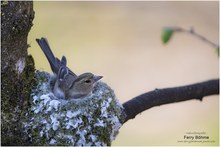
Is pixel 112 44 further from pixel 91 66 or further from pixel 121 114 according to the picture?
pixel 121 114

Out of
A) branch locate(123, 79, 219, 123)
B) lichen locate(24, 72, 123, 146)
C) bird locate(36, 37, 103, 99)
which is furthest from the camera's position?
bird locate(36, 37, 103, 99)

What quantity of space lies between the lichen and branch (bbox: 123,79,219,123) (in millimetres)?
101

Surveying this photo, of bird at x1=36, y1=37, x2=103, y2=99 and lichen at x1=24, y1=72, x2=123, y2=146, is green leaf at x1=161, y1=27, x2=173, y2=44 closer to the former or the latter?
lichen at x1=24, y1=72, x2=123, y2=146

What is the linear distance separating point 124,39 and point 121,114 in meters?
6.56

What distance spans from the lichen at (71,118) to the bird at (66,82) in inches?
10.3

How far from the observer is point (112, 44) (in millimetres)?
10805

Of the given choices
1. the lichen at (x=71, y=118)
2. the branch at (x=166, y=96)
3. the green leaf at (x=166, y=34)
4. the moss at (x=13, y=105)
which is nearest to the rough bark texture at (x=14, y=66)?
the moss at (x=13, y=105)

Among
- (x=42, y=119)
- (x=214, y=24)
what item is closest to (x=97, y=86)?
(x=42, y=119)

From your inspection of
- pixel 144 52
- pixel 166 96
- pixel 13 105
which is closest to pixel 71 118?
pixel 13 105

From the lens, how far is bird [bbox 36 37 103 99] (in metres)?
5.02

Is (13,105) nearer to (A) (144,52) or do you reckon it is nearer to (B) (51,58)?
(B) (51,58)

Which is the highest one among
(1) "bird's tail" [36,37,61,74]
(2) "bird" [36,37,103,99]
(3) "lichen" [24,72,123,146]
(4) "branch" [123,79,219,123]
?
(1) "bird's tail" [36,37,61,74]

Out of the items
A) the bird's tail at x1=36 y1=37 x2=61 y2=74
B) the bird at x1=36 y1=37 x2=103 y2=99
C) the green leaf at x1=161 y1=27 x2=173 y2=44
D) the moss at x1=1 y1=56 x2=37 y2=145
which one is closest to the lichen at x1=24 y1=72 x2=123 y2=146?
the moss at x1=1 y1=56 x2=37 y2=145

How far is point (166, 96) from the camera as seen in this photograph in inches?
184
